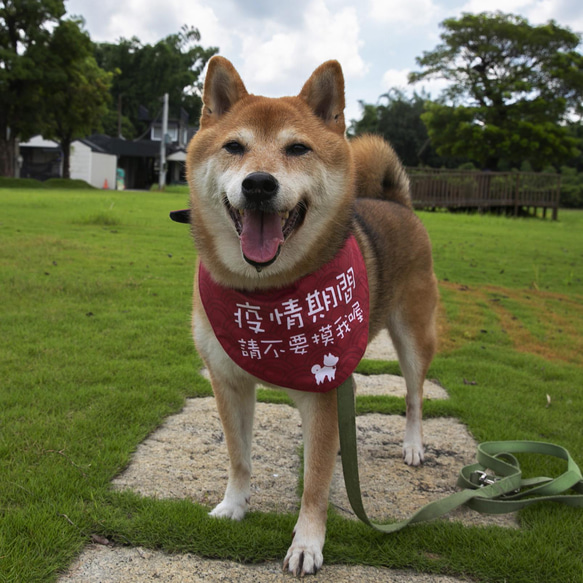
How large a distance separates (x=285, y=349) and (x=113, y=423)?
147cm

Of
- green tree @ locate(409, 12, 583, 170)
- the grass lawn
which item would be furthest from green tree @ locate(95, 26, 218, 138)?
the grass lawn

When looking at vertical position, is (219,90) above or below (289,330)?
above

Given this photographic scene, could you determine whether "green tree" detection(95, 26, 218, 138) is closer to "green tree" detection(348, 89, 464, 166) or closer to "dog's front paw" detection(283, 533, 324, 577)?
"green tree" detection(348, 89, 464, 166)

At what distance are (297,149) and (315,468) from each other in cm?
152

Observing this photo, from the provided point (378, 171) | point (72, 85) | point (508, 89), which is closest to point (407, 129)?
point (508, 89)

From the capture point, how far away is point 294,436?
137 inches

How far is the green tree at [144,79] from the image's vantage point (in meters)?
66.4

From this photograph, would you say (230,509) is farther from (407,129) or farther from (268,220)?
(407,129)

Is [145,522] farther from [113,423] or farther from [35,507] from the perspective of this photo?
[113,423]

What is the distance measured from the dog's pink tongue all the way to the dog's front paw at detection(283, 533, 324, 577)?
127cm

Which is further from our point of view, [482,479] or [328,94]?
[482,479]

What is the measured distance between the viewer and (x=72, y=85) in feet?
120

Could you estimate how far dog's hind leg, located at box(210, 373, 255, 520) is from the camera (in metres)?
2.64

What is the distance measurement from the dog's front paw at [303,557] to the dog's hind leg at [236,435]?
0.41 metres
